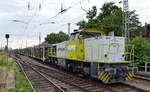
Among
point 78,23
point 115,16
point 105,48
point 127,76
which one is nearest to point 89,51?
point 105,48

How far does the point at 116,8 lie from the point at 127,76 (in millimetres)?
29875

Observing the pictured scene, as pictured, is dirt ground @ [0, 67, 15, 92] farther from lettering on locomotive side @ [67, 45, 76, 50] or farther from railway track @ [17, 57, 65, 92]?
lettering on locomotive side @ [67, 45, 76, 50]

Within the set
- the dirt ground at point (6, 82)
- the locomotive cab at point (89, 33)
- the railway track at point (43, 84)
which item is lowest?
the railway track at point (43, 84)

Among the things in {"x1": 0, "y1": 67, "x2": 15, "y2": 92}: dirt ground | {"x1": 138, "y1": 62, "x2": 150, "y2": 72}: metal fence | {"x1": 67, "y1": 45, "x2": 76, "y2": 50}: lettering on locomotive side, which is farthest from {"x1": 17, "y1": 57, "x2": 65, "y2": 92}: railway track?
{"x1": 138, "y1": 62, "x2": 150, "y2": 72}: metal fence

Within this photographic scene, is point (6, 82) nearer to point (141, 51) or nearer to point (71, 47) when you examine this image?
point (71, 47)

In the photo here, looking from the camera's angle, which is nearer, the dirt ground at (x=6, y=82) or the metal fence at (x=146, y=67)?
the dirt ground at (x=6, y=82)

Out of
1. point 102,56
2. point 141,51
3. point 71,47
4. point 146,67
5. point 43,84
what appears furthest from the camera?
point 141,51

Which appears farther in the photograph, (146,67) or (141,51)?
(141,51)

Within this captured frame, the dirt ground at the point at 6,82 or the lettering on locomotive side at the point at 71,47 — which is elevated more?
the lettering on locomotive side at the point at 71,47

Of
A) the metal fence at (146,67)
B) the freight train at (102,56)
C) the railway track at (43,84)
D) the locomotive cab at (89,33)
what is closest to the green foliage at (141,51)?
the metal fence at (146,67)

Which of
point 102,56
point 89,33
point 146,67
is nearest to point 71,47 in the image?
point 89,33

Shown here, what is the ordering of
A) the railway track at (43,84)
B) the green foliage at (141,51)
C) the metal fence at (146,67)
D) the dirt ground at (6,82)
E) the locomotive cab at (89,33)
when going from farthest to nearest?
the green foliage at (141,51), the metal fence at (146,67), the locomotive cab at (89,33), the dirt ground at (6,82), the railway track at (43,84)

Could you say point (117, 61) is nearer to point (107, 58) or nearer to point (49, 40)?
point (107, 58)

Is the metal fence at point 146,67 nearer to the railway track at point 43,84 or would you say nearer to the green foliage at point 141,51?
the green foliage at point 141,51
